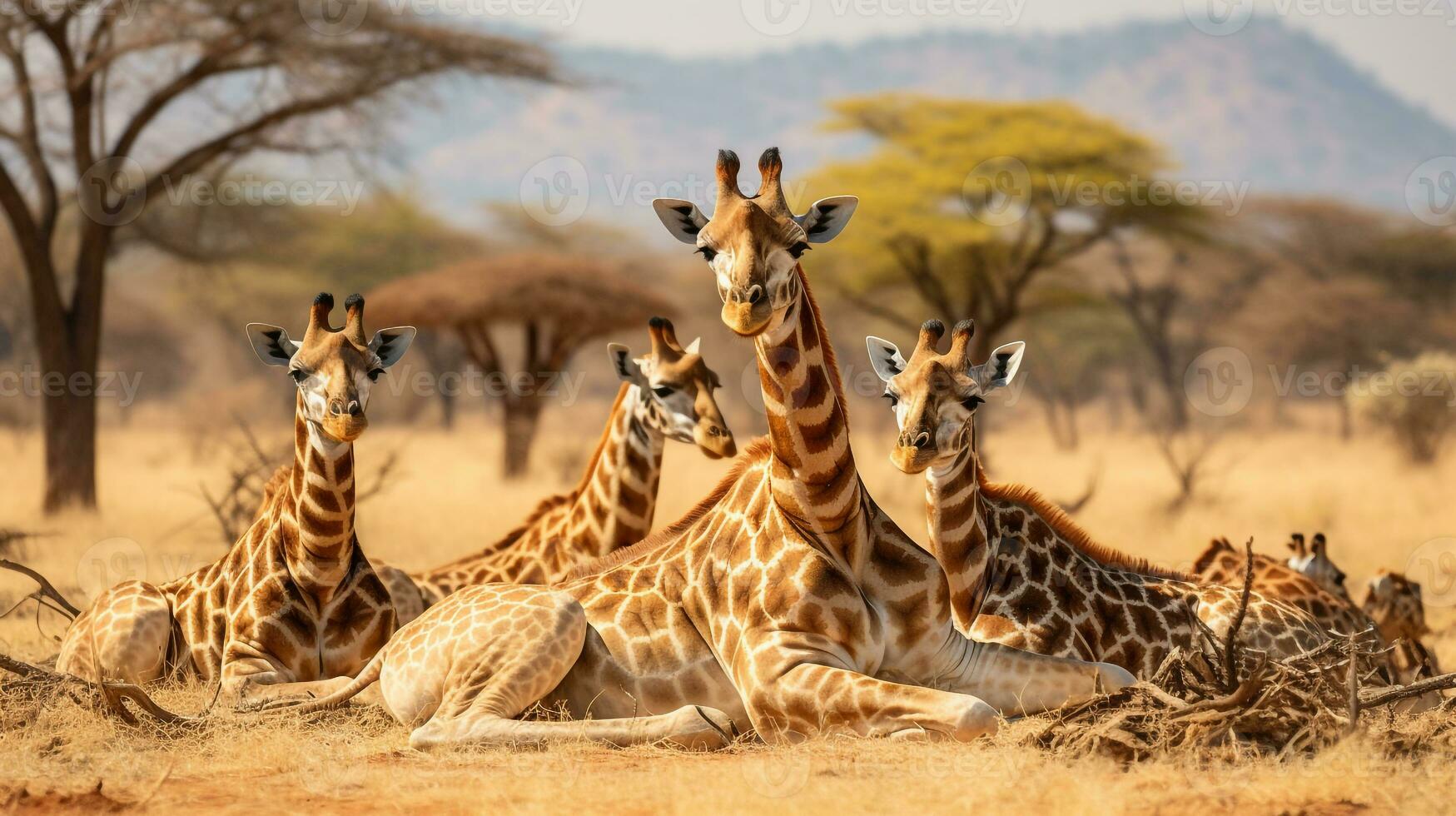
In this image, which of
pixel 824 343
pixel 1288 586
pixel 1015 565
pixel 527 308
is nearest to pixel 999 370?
pixel 1015 565

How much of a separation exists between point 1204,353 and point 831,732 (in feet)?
114

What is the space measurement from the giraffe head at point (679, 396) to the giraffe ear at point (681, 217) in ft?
8.53

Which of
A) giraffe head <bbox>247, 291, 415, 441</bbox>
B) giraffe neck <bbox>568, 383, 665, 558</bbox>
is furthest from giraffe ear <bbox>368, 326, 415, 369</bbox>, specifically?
giraffe neck <bbox>568, 383, 665, 558</bbox>

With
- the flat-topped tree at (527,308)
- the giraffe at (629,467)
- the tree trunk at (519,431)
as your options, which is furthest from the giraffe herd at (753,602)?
the tree trunk at (519,431)

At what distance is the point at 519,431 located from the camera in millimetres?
19859

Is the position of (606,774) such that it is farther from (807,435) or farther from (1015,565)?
(1015,565)

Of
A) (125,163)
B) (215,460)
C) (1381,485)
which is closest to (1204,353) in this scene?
(1381,485)

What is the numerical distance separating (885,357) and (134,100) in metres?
11.3

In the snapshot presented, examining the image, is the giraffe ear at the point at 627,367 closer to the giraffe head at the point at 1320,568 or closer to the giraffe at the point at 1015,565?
the giraffe at the point at 1015,565

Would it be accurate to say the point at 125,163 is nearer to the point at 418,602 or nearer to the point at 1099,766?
the point at 418,602

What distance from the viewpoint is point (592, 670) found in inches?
227

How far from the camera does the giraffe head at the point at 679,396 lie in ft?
27.3

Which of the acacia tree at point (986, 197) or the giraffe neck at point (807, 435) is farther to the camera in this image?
the acacia tree at point (986, 197)

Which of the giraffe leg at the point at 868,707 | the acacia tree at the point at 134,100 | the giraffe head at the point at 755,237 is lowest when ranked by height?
the giraffe leg at the point at 868,707
